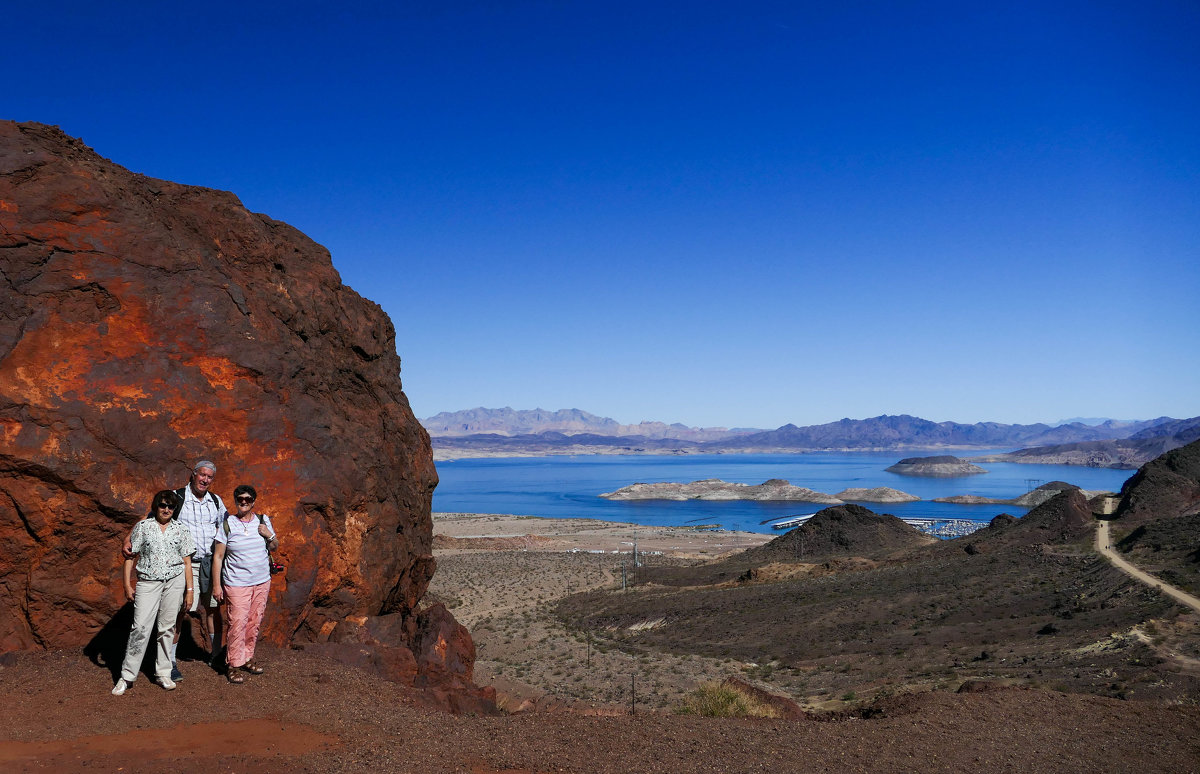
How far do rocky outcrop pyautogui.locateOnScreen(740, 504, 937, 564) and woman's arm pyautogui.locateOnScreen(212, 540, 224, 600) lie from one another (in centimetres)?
4155

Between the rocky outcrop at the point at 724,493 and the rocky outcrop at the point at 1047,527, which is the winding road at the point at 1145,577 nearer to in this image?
the rocky outcrop at the point at 1047,527

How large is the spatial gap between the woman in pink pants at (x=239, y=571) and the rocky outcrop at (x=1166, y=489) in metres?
49.0

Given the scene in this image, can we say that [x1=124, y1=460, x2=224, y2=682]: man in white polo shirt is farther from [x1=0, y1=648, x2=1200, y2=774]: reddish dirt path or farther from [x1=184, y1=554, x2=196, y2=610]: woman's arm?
[x1=0, y1=648, x2=1200, y2=774]: reddish dirt path

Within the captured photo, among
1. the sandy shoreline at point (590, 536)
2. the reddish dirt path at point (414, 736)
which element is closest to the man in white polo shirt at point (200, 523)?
the reddish dirt path at point (414, 736)

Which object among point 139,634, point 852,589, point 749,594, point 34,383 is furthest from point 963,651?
point 34,383

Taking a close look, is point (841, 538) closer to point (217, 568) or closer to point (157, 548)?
point (217, 568)

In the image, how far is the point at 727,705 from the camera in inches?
407

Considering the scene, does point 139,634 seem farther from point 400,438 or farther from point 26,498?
point 400,438

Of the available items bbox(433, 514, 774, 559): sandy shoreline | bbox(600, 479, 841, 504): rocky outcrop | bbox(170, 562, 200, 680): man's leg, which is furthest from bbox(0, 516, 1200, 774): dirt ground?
bbox(600, 479, 841, 504): rocky outcrop

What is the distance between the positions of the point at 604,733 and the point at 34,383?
6.42 m

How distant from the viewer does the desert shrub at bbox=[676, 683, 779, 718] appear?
33.0 ft

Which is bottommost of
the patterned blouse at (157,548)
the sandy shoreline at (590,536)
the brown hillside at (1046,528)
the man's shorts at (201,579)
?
the sandy shoreline at (590,536)

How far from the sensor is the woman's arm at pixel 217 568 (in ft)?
20.9

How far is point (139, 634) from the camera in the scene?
602cm
